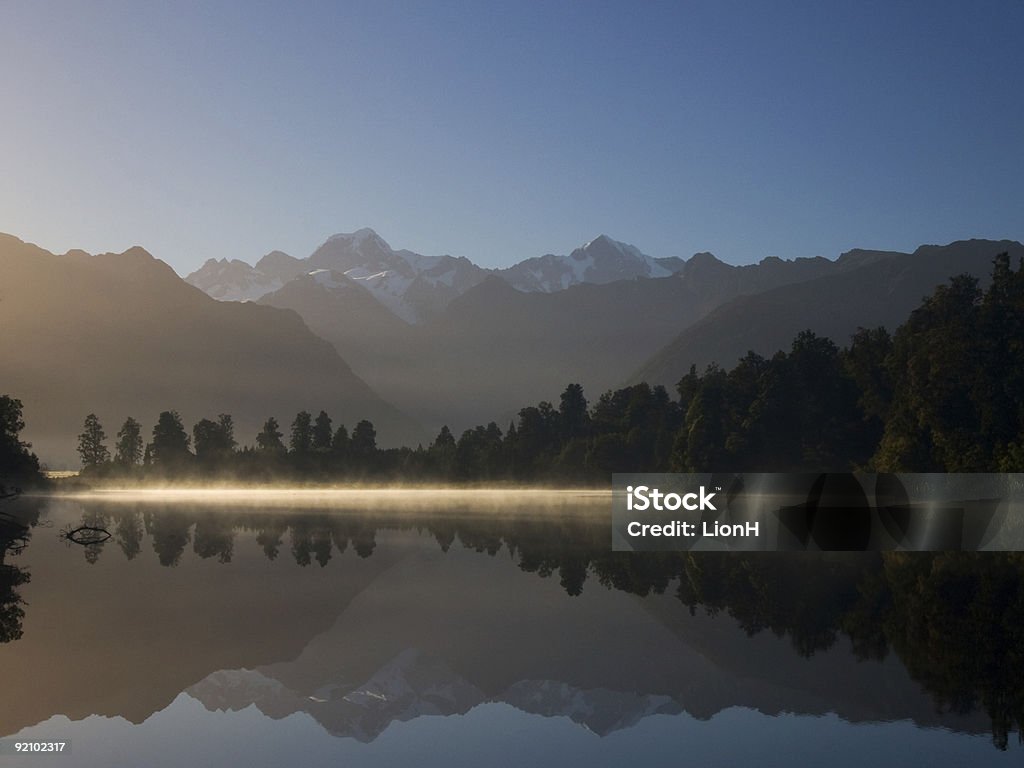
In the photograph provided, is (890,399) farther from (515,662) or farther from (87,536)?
(515,662)

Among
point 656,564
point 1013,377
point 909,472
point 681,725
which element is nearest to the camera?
point 681,725

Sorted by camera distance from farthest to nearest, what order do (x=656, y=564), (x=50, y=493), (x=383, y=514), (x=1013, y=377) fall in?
(x=50, y=493), (x=383, y=514), (x=1013, y=377), (x=656, y=564)

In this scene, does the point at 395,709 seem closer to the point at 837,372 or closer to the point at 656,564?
the point at 656,564

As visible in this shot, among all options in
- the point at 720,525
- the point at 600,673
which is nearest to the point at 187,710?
the point at 600,673

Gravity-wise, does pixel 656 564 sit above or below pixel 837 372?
below

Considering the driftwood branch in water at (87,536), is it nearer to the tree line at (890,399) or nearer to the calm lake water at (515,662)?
the calm lake water at (515,662)

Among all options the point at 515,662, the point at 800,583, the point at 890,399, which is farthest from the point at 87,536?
the point at 890,399

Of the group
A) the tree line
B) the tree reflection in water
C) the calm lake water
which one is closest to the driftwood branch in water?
the tree reflection in water

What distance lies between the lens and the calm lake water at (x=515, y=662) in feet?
76.4

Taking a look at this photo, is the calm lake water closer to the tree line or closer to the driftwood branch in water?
the driftwood branch in water

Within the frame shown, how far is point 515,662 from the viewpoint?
107 feet

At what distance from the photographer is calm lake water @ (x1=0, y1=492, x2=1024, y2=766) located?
917 inches

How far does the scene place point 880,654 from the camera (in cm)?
3131

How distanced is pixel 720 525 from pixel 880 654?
2625 inches
